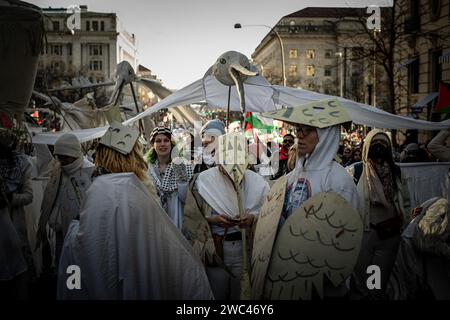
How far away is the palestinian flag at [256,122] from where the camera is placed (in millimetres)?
15602

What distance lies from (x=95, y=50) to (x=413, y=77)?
92.7 metres

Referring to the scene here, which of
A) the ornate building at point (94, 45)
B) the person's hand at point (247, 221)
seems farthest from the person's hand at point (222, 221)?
the ornate building at point (94, 45)

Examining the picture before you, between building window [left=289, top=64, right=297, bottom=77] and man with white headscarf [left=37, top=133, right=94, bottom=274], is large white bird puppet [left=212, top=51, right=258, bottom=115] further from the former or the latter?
building window [left=289, top=64, right=297, bottom=77]

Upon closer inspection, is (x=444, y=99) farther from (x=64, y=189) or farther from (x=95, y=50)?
(x=95, y=50)

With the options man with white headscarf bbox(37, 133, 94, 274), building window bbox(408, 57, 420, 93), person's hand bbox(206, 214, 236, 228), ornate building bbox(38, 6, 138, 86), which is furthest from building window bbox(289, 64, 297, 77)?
person's hand bbox(206, 214, 236, 228)

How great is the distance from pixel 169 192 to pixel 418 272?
2423 millimetres

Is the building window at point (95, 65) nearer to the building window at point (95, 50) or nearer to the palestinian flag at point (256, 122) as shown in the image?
the building window at point (95, 50)

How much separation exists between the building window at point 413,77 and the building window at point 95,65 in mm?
91021

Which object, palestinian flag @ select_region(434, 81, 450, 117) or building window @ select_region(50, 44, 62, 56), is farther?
building window @ select_region(50, 44, 62, 56)

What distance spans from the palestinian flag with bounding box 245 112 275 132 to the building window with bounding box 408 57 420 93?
1297cm

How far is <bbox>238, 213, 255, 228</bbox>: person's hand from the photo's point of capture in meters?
4.47

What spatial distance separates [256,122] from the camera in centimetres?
1719

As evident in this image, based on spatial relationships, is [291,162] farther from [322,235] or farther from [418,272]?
[322,235]
